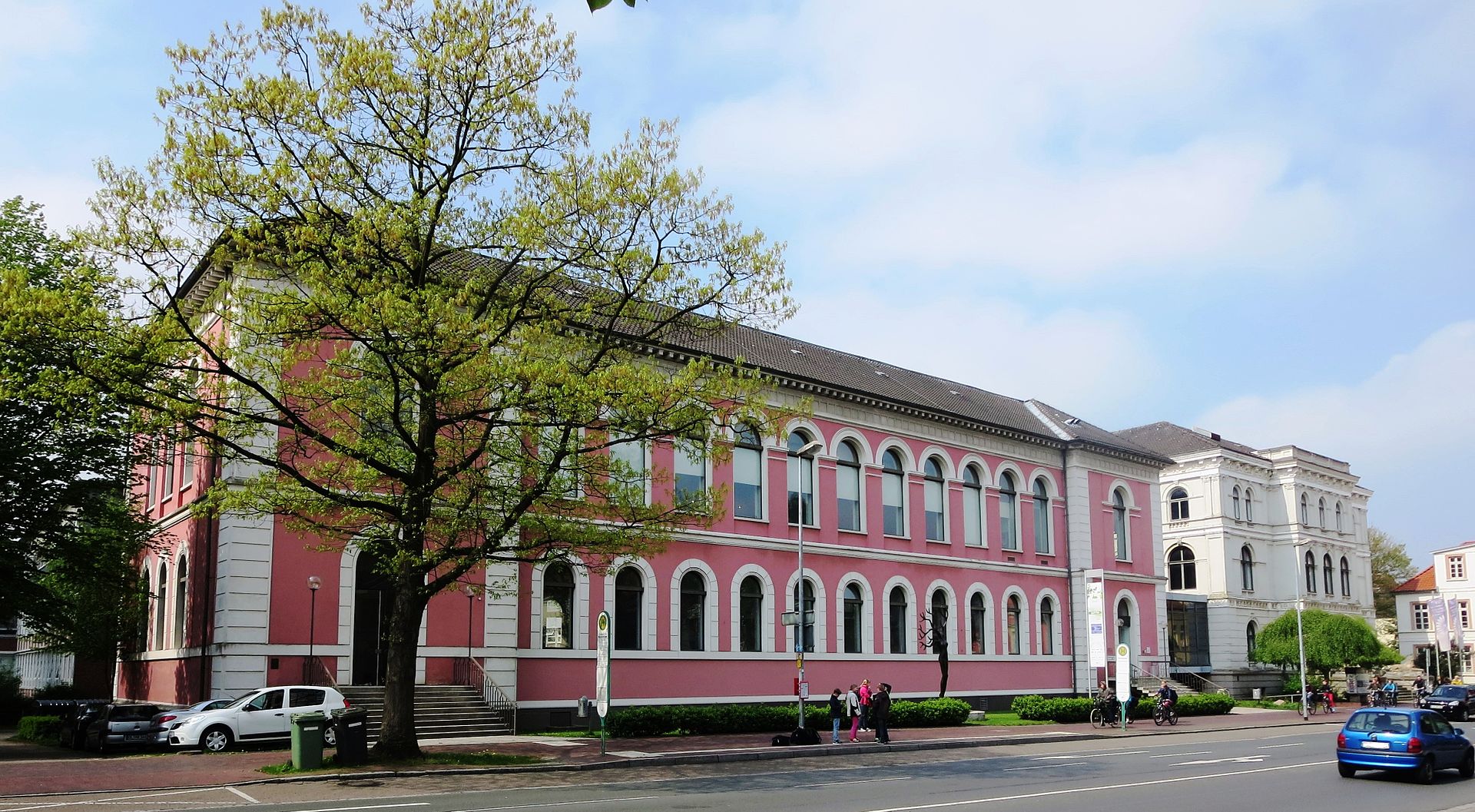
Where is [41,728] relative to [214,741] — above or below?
below

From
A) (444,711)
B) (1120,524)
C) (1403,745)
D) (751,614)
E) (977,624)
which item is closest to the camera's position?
(1403,745)

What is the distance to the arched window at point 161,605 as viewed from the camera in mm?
33375

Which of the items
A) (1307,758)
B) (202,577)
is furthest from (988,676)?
(202,577)

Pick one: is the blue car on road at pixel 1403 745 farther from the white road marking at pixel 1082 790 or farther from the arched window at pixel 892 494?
the arched window at pixel 892 494

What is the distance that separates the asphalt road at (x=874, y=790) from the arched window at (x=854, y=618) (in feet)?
44.8

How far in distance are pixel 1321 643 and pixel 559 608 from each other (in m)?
40.1

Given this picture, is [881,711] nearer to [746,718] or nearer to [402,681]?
[746,718]

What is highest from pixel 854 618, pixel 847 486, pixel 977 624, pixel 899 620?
pixel 847 486

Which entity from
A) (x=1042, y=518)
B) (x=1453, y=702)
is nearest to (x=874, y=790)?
(x=1042, y=518)

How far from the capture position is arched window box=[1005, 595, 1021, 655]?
4559 cm

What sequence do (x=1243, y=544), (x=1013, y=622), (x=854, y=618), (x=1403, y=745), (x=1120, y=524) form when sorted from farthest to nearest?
(x=1243, y=544)
(x=1120, y=524)
(x=1013, y=622)
(x=854, y=618)
(x=1403, y=745)

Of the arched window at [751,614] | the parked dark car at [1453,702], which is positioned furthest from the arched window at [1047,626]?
the arched window at [751,614]

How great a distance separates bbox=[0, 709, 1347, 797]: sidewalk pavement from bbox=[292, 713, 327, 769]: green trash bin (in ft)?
1.84

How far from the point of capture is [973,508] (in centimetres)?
4569
